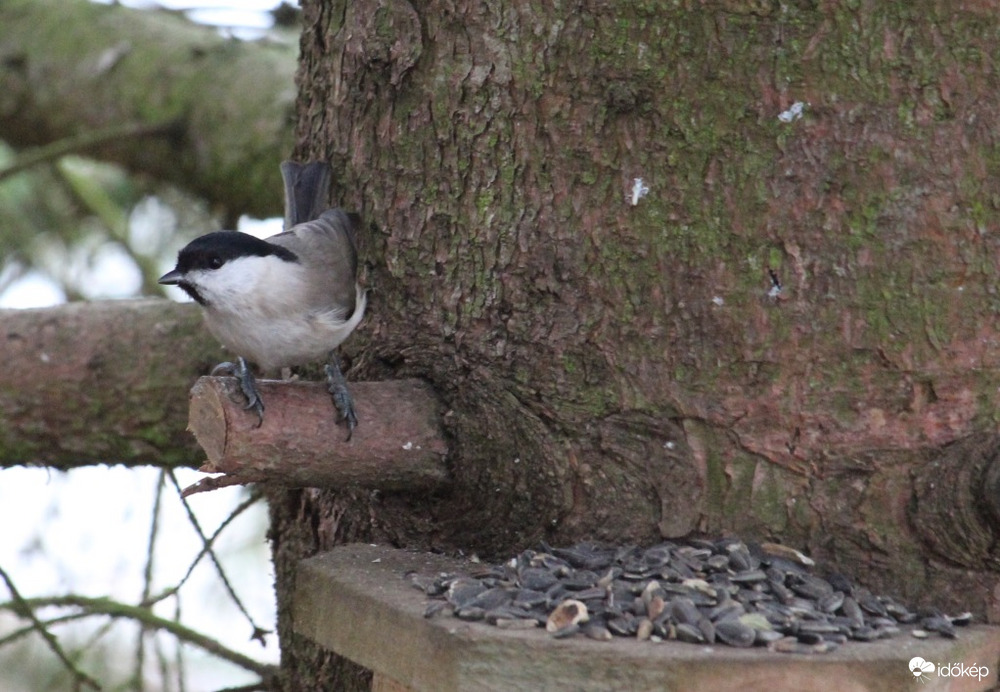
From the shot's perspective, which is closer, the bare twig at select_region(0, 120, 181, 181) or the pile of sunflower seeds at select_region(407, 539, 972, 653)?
the pile of sunflower seeds at select_region(407, 539, 972, 653)

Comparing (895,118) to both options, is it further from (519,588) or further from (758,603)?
(519,588)

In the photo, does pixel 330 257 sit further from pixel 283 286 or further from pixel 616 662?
pixel 616 662

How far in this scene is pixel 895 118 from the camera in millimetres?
1798

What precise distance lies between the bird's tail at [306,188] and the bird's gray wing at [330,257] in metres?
0.03

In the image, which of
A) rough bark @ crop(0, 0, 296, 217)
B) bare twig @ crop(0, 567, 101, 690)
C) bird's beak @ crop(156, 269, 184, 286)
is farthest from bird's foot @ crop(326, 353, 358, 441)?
rough bark @ crop(0, 0, 296, 217)

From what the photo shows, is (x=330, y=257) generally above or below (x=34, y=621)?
above

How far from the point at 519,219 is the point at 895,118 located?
651 millimetres

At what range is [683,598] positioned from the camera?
1620mm

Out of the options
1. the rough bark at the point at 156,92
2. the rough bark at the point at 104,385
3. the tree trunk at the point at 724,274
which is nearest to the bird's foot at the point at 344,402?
the tree trunk at the point at 724,274

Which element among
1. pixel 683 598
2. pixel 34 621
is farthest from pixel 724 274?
pixel 34 621

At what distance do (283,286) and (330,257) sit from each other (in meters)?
0.12

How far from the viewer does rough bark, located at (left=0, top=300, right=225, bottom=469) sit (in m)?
2.73

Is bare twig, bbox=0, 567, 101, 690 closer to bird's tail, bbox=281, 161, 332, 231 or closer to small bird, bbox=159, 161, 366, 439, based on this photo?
small bird, bbox=159, 161, 366, 439

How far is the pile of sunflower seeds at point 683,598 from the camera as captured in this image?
60.5 inches
